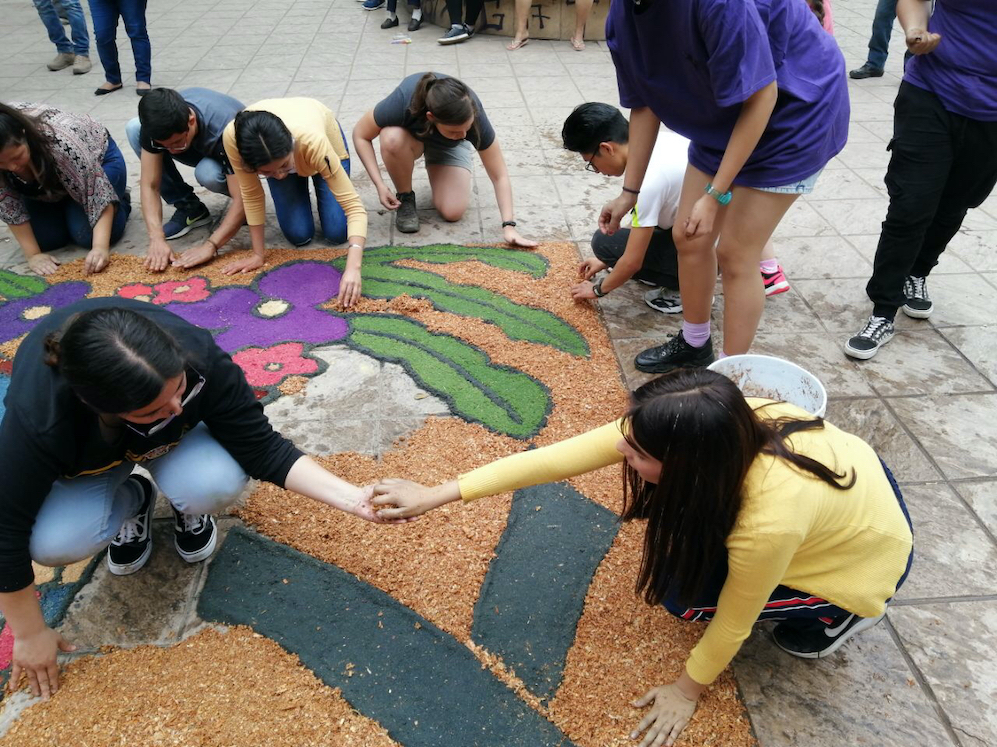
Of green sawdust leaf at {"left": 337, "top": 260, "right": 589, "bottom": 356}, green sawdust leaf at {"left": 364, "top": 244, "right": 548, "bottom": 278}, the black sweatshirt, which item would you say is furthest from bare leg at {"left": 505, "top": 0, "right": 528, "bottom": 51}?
the black sweatshirt

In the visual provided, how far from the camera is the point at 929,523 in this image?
6.78 ft

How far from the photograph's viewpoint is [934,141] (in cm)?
248

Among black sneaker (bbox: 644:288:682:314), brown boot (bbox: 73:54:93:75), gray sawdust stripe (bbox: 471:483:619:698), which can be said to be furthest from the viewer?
brown boot (bbox: 73:54:93:75)

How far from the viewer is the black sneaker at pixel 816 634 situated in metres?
1.58

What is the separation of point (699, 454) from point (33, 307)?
3201mm

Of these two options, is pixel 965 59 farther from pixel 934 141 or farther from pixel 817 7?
pixel 817 7

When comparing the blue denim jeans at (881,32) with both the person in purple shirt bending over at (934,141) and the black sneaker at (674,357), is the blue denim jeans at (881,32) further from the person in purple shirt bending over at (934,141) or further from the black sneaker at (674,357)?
the black sneaker at (674,357)

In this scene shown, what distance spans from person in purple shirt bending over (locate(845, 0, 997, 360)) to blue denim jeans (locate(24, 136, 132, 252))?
3.69 m

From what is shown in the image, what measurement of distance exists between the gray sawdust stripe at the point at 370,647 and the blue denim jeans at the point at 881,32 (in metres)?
6.21

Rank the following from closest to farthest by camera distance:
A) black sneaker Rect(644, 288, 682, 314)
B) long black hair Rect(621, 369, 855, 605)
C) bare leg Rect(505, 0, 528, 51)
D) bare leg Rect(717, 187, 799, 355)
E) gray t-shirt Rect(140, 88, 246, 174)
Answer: long black hair Rect(621, 369, 855, 605) < bare leg Rect(717, 187, 799, 355) < black sneaker Rect(644, 288, 682, 314) < gray t-shirt Rect(140, 88, 246, 174) < bare leg Rect(505, 0, 528, 51)

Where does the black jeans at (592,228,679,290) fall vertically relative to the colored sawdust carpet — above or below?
above

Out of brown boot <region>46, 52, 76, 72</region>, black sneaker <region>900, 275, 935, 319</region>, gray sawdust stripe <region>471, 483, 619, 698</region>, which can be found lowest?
brown boot <region>46, 52, 76, 72</region>

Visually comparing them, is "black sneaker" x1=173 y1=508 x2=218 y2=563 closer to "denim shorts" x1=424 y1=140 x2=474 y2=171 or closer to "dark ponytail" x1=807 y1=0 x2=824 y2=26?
"denim shorts" x1=424 y1=140 x2=474 y2=171

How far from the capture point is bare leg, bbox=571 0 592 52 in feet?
22.0
